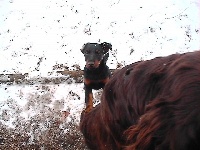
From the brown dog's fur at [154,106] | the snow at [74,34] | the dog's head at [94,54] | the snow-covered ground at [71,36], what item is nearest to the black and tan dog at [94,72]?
the dog's head at [94,54]

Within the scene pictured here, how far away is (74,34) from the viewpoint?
8.45 m

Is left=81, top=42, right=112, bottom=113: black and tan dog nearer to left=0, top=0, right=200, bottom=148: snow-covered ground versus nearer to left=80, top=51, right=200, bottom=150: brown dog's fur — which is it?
left=0, top=0, right=200, bottom=148: snow-covered ground

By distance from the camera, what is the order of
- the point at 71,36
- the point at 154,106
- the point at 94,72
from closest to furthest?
the point at 154,106 < the point at 94,72 < the point at 71,36

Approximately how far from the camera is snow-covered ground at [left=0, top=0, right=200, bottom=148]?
5980mm

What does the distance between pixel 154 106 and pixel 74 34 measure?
7.49 metres

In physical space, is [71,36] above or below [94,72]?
above

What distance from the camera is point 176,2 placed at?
8.94 m

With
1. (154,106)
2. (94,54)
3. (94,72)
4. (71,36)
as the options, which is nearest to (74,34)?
(71,36)

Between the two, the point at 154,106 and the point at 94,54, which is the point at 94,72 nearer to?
the point at 94,54

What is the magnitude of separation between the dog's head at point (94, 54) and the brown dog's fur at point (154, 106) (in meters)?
3.26

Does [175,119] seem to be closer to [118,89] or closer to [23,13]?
[118,89]

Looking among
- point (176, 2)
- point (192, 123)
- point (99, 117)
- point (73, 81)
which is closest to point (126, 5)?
point (176, 2)

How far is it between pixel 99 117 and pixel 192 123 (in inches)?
26.0

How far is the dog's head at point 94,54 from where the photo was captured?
4789 millimetres
